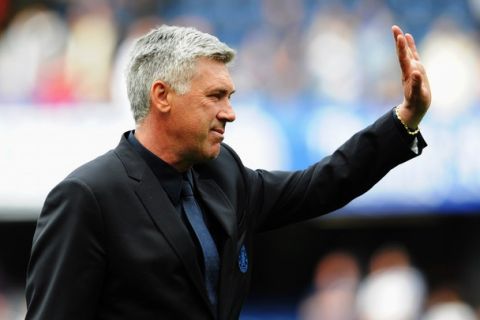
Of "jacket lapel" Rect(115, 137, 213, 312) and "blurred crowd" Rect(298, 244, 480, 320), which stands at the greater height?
"jacket lapel" Rect(115, 137, 213, 312)

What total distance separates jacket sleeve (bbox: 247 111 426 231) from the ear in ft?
1.38

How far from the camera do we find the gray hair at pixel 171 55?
3477mm

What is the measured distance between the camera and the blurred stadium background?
9.57 m

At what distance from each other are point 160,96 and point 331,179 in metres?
0.63

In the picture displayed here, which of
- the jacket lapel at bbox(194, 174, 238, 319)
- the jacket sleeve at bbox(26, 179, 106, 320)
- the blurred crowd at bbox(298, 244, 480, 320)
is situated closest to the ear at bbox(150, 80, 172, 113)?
the jacket lapel at bbox(194, 174, 238, 319)

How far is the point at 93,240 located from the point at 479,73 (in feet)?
22.7

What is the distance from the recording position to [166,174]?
138 inches

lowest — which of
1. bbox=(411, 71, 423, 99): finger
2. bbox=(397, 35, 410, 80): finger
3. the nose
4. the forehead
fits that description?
the nose

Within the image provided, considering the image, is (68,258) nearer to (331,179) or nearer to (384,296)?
(331,179)

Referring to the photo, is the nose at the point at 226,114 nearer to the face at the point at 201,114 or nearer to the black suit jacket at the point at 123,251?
the face at the point at 201,114

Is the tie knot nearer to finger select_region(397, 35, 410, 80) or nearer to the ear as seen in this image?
the ear

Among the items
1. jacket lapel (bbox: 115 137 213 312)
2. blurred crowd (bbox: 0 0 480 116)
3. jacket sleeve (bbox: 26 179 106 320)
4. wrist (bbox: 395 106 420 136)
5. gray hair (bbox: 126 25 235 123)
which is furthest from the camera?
blurred crowd (bbox: 0 0 480 116)

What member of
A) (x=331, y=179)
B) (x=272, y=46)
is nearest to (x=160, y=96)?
(x=331, y=179)

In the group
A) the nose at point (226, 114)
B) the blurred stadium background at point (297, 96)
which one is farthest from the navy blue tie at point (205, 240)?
the blurred stadium background at point (297, 96)
